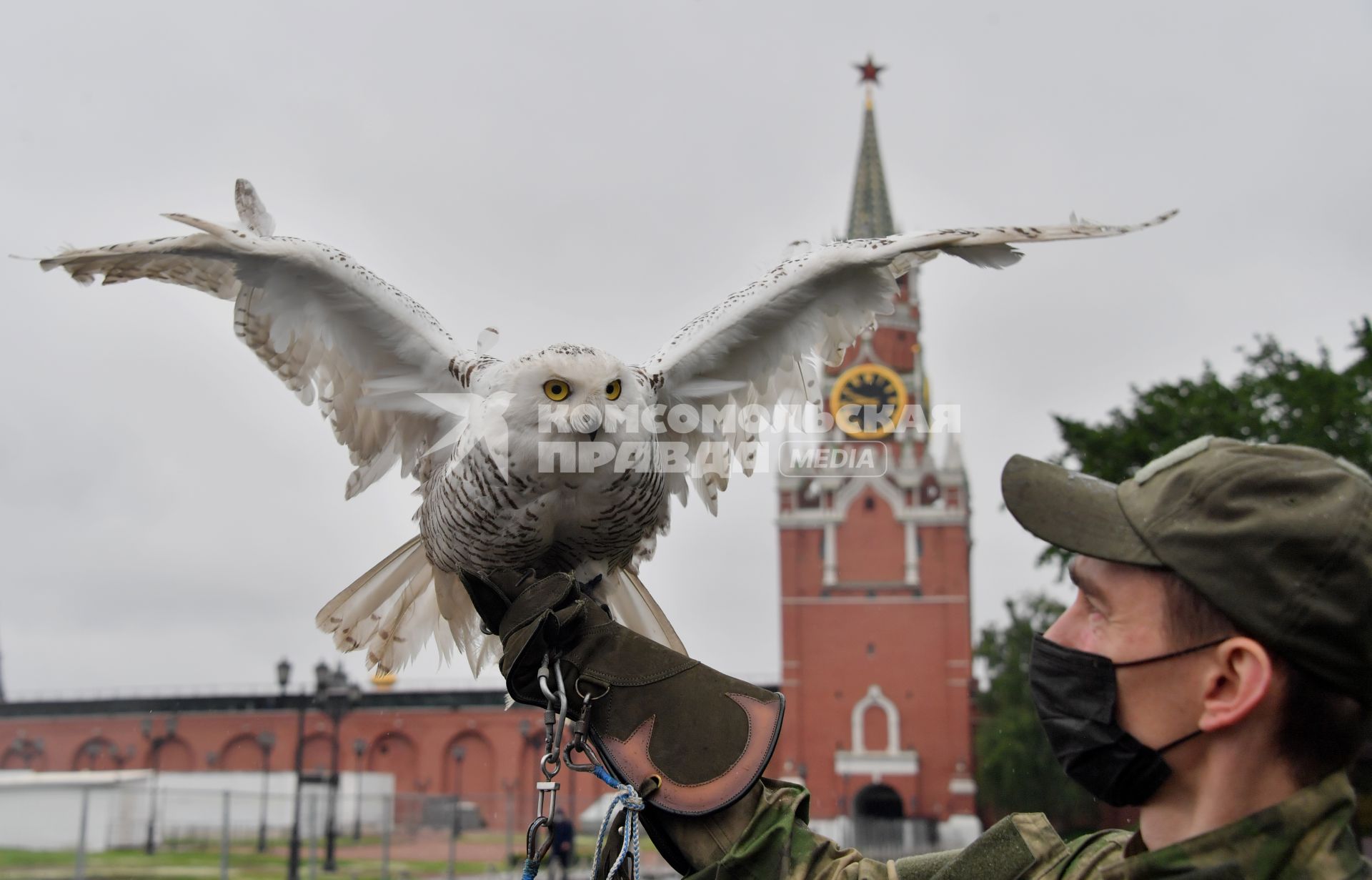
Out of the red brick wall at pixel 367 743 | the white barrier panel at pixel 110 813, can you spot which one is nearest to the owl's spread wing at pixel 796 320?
the white barrier panel at pixel 110 813

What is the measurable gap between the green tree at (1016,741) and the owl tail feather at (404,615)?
29098 millimetres

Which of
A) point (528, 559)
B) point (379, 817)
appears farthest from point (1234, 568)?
point (379, 817)

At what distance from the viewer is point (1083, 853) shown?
1.66 metres

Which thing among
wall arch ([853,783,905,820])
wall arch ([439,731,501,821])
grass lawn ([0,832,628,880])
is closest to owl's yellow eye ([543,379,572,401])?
grass lawn ([0,832,628,880])

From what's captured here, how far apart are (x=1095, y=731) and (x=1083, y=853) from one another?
11.6 inches

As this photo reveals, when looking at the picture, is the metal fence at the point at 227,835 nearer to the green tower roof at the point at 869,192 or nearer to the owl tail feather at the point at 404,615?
the owl tail feather at the point at 404,615

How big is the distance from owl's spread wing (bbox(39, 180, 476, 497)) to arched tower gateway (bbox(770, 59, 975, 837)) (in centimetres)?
3547

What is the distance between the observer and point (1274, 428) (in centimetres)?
1973

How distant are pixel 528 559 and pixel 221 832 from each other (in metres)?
11.1

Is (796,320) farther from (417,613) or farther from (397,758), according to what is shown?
(397,758)

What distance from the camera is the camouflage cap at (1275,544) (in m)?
1.30

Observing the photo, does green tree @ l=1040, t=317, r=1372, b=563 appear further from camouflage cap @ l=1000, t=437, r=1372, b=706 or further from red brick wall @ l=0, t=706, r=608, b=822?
red brick wall @ l=0, t=706, r=608, b=822

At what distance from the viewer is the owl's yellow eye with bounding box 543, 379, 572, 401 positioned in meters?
2.76

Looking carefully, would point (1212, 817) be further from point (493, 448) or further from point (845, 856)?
point (493, 448)
